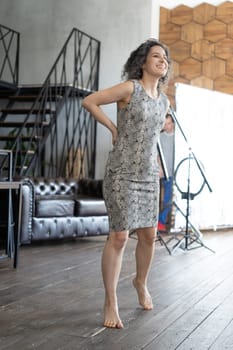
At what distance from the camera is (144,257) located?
114 inches

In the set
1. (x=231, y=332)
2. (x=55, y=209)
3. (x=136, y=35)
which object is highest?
(x=136, y=35)

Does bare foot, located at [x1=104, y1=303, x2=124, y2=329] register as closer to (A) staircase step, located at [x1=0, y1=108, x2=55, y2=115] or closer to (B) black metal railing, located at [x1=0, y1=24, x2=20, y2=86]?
(A) staircase step, located at [x1=0, y1=108, x2=55, y2=115]

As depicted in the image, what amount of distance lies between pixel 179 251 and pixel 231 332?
274cm

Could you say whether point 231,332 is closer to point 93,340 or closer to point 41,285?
point 93,340

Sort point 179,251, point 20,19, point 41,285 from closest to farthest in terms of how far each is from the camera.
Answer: point 41,285
point 179,251
point 20,19

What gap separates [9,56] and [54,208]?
13.5 feet

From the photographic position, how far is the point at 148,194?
277 centimetres

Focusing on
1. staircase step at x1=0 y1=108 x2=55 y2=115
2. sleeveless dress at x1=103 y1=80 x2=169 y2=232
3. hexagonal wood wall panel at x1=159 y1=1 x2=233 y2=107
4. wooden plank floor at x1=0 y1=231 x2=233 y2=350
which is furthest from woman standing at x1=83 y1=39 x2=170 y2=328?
hexagonal wood wall panel at x1=159 y1=1 x2=233 y2=107

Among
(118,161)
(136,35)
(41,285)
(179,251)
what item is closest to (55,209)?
(179,251)

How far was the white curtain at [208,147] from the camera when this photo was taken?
22.8ft

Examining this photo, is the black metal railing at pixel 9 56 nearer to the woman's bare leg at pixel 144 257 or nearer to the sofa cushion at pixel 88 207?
the sofa cushion at pixel 88 207

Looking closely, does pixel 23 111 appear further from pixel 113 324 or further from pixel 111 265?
pixel 113 324

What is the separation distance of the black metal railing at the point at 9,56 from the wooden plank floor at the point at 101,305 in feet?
14.4

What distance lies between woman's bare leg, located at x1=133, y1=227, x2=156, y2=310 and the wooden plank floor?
0.24ft
